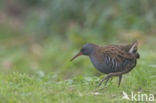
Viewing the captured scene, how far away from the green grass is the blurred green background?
3666mm

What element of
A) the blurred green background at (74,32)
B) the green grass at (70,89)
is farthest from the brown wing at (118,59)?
the blurred green background at (74,32)

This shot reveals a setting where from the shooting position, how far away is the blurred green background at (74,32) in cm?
1246

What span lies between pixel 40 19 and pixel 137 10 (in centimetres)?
413

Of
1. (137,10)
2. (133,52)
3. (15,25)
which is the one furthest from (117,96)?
(15,25)

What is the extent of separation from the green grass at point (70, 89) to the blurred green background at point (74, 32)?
3.67 metres

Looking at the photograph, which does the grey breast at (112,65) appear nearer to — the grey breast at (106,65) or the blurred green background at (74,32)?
the grey breast at (106,65)

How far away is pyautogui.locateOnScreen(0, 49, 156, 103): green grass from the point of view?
552 centimetres

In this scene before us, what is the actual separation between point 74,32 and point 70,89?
7737 millimetres

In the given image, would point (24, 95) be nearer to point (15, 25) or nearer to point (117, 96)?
point (117, 96)

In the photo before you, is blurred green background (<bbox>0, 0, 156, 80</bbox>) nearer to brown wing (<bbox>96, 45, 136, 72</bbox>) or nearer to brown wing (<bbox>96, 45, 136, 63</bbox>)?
brown wing (<bbox>96, 45, 136, 63</bbox>)

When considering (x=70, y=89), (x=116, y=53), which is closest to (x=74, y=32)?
(x=116, y=53)

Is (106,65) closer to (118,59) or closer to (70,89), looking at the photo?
(118,59)

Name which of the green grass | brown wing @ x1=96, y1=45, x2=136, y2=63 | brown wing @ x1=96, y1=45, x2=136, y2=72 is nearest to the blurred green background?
the green grass

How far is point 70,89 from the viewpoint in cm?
602
